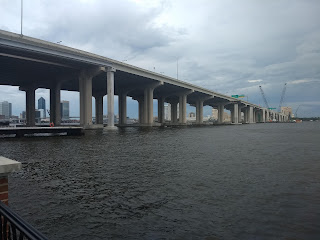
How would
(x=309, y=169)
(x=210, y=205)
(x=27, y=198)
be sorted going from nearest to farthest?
(x=210, y=205), (x=27, y=198), (x=309, y=169)

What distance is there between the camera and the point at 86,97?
8456 cm

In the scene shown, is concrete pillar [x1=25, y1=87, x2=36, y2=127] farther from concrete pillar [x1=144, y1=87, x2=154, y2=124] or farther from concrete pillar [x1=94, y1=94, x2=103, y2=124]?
concrete pillar [x1=144, y1=87, x2=154, y2=124]

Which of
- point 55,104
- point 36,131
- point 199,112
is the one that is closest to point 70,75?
point 55,104

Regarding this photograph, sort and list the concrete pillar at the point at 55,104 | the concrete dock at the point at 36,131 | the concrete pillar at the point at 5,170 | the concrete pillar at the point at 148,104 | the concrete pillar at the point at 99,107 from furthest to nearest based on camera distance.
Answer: the concrete pillar at the point at 99,107, the concrete pillar at the point at 148,104, the concrete pillar at the point at 55,104, the concrete dock at the point at 36,131, the concrete pillar at the point at 5,170

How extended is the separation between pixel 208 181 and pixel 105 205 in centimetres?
628

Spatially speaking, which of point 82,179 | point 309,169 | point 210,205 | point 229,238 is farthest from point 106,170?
point 309,169

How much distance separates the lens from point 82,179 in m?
14.9

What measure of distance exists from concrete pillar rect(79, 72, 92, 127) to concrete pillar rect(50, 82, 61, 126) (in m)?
19.6

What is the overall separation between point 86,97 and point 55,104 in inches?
1072

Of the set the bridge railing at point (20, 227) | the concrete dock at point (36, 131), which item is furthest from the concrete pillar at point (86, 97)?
the bridge railing at point (20, 227)

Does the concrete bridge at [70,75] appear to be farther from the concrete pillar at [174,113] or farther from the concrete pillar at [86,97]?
the concrete pillar at [174,113]

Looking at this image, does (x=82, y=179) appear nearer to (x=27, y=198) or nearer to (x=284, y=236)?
(x=27, y=198)

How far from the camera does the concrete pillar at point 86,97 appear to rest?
276 feet

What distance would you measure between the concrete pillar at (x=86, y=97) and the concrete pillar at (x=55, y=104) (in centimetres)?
1955
